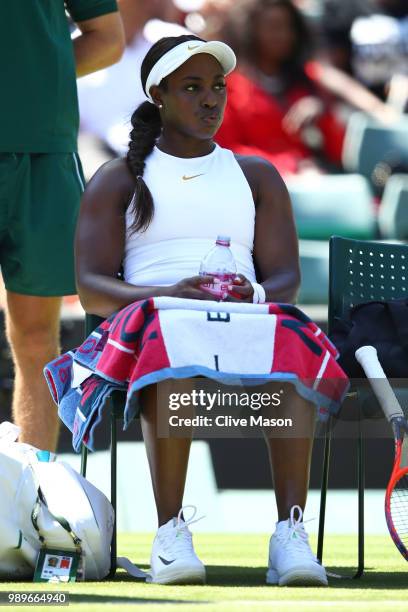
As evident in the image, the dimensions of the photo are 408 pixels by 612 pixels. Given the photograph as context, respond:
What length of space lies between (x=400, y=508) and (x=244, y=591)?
0.52 m

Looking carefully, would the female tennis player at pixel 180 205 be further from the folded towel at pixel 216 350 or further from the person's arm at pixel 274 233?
the folded towel at pixel 216 350

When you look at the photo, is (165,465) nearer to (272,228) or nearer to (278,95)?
(272,228)

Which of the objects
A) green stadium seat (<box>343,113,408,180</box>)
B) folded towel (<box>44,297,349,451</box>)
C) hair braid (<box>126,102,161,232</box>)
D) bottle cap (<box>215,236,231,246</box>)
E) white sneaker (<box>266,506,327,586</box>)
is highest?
hair braid (<box>126,102,161,232</box>)

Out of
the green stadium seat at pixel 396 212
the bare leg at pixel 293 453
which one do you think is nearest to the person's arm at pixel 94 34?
the bare leg at pixel 293 453

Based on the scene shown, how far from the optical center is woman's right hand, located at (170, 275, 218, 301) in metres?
3.40

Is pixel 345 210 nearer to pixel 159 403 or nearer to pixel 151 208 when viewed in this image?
pixel 151 208

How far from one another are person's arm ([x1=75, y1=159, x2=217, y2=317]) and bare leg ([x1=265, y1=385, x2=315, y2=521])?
0.57 metres

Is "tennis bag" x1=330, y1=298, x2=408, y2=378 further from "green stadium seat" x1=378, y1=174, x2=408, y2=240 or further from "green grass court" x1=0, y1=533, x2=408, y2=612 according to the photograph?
"green stadium seat" x1=378, y1=174, x2=408, y2=240

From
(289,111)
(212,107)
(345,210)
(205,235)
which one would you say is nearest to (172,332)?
(205,235)

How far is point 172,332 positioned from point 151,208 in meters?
0.59

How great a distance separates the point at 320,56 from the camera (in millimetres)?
8078

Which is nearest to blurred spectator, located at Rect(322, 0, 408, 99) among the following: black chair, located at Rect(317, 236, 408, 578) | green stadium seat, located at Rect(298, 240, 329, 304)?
green stadium seat, located at Rect(298, 240, 329, 304)

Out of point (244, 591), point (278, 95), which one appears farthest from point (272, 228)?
point (278, 95)

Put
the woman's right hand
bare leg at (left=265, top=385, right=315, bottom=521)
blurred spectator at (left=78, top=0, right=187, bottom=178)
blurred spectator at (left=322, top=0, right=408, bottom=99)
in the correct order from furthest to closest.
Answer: blurred spectator at (left=322, top=0, right=408, bottom=99) < blurred spectator at (left=78, top=0, right=187, bottom=178) < the woman's right hand < bare leg at (left=265, top=385, right=315, bottom=521)
